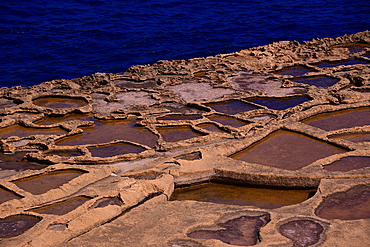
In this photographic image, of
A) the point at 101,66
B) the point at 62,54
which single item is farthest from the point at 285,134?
the point at 62,54

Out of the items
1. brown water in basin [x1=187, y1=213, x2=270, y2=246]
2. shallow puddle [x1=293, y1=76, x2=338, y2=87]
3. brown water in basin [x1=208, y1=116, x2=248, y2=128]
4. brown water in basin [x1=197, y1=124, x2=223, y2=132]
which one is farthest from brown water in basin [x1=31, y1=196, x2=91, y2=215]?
shallow puddle [x1=293, y1=76, x2=338, y2=87]

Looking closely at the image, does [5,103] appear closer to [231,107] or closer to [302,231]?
[231,107]

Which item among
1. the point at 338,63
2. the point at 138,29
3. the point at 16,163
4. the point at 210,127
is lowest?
the point at 138,29

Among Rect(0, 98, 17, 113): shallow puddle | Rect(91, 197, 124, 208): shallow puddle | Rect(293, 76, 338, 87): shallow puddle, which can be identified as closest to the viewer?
Rect(91, 197, 124, 208): shallow puddle

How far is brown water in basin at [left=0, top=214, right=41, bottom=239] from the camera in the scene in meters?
4.46

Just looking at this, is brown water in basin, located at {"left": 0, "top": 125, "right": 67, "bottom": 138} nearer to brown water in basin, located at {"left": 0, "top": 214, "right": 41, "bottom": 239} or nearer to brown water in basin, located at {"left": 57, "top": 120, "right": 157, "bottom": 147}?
brown water in basin, located at {"left": 57, "top": 120, "right": 157, "bottom": 147}

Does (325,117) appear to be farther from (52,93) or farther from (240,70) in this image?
(52,93)

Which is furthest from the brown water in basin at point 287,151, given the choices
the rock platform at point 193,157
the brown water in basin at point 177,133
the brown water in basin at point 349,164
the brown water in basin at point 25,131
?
the brown water in basin at point 25,131

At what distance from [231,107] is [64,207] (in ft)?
11.2

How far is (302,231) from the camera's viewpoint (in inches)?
160

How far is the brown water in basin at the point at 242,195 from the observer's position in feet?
16.5

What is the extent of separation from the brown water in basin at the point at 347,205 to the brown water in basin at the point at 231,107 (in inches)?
115

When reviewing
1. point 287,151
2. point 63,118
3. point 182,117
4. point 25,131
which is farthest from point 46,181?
point 287,151

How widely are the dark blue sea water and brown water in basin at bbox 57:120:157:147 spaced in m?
6.24
